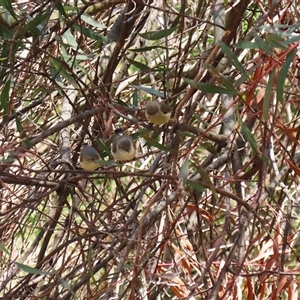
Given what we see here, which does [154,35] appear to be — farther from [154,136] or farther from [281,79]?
[281,79]

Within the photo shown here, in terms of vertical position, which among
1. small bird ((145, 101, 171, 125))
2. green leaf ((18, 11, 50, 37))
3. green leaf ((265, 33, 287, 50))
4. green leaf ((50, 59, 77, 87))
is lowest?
green leaf ((265, 33, 287, 50))

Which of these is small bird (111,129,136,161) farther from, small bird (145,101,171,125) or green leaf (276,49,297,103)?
green leaf (276,49,297,103)

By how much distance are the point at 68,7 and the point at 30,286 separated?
611mm

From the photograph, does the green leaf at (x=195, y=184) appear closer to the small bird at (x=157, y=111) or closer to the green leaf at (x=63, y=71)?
the small bird at (x=157, y=111)

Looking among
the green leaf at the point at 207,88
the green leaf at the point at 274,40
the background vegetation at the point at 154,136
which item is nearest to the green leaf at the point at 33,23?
the background vegetation at the point at 154,136

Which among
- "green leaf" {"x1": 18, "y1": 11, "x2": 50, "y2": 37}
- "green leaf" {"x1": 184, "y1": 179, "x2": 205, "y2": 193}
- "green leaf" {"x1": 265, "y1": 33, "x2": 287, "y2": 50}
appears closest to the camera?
"green leaf" {"x1": 265, "y1": 33, "x2": 287, "y2": 50}

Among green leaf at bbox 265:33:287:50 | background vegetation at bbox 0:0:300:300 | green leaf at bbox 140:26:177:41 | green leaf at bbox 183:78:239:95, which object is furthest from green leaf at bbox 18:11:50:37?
green leaf at bbox 265:33:287:50

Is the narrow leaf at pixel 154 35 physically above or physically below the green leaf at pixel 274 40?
above

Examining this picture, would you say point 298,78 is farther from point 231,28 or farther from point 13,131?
point 13,131

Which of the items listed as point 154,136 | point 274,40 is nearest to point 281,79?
point 274,40

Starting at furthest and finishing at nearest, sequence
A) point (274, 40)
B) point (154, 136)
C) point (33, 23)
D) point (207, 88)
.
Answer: point (154, 136)
point (33, 23)
point (207, 88)
point (274, 40)

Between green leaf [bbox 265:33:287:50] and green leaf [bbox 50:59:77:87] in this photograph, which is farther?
green leaf [bbox 50:59:77:87]

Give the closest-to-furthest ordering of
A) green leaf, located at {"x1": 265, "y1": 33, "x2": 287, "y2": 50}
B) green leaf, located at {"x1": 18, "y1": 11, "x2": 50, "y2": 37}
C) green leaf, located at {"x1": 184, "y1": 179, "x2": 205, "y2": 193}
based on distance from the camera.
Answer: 1. green leaf, located at {"x1": 265, "y1": 33, "x2": 287, "y2": 50}
2. green leaf, located at {"x1": 184, "y1": 179, "x2": 205, "y2": 193}
3. green leaf, located at {"x1": 18, "y1": 11, "x2": 50, "y2": 37}

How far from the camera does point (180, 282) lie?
154cm
